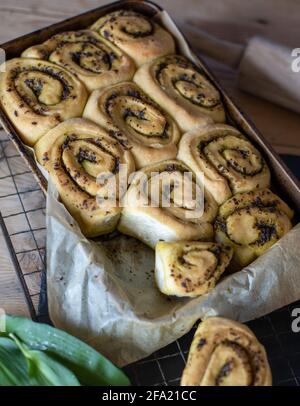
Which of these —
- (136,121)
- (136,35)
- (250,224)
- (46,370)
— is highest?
(136,35)

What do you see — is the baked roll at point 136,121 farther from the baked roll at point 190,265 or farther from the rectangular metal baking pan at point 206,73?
the baked roll at point 190,265

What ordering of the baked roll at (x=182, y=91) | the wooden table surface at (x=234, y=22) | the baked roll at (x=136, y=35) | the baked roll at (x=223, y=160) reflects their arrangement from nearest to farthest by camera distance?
the baked roll at (x=223, y=160)
the baked roll at (x=182, y=91)
the baked roll at (x=136, y=35)
the wooden table surface at (x=234, y=22)

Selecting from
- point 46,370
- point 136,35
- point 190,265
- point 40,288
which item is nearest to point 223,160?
point 190,265

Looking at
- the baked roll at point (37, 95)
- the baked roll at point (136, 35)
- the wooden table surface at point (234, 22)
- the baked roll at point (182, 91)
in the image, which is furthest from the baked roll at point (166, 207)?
the wooden table surface at point (234, 22)

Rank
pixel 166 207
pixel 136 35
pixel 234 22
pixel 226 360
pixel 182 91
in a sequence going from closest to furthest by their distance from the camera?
pixel 226 360, pixel 166 207, pixel 182 91, pixel 136 35, pixel 234 22

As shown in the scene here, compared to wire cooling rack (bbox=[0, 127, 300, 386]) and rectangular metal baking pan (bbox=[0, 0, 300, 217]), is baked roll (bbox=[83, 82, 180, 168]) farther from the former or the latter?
wire cooling rack (bbox=[0, 127, 300, 386])

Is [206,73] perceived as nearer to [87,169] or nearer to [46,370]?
[87,169]

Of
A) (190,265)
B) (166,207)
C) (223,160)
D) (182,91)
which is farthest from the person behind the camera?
(182,91)

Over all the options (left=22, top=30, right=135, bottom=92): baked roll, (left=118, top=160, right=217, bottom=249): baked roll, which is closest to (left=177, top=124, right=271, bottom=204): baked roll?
(left=118, top=160, right=217, bottom=249): baked roll

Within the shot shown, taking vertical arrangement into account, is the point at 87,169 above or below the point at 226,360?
above
